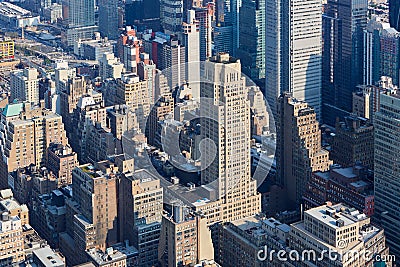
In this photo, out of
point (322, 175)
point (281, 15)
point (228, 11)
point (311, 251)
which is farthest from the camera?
point (228, 11)

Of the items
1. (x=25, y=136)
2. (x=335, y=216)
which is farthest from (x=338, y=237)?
(x=25, y=136)

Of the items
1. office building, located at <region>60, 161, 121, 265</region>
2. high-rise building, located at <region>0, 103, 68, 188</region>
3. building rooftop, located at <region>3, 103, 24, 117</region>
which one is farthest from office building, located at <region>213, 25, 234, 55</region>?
office building, located at <region>60, 161, 121, 265</region>

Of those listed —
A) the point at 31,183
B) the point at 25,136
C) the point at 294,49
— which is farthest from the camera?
the point at 294,49

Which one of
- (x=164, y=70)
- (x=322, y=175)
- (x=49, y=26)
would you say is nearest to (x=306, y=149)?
(x=322, y=175)

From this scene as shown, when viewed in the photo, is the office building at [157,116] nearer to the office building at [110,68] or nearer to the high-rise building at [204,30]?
the office building at [110,68]

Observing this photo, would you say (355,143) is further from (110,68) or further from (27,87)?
(27,87)

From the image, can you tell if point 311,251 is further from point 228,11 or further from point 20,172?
point 228,11

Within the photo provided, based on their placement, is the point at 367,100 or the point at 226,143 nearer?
the point at 226,143
